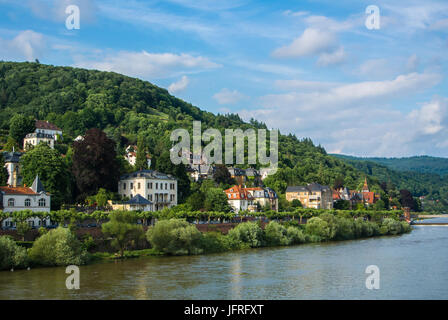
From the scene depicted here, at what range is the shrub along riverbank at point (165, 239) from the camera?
47.8 m

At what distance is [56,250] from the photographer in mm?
47938

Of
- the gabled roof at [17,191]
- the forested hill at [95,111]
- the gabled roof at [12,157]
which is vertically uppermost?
the forested hill at [95,111]

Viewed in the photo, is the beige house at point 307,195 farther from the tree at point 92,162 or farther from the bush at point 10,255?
the bush at point 10,255

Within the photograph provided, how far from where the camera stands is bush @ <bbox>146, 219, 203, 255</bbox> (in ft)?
190

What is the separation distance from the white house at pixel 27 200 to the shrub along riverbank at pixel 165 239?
280 inches

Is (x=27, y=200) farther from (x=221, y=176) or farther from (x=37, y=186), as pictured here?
(x=221, y=176)

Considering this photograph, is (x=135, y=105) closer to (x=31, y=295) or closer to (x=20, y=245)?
(x=20, y=245)

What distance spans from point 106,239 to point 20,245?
9.08 meters

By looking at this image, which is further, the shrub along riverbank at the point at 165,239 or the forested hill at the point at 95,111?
the forested hill at the point at 95,111

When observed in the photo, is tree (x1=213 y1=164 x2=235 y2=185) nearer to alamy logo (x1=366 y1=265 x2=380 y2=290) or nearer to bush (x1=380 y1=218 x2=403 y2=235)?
bush (x1=380 y1=218 x2=403 y2=235)

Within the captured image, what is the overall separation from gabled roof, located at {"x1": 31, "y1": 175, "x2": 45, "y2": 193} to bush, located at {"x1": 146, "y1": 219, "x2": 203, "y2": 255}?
14.3 m

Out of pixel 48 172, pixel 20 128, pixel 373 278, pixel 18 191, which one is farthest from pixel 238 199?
pixel 373 278

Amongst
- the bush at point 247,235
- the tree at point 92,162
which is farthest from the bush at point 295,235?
the tree at point 92,162
